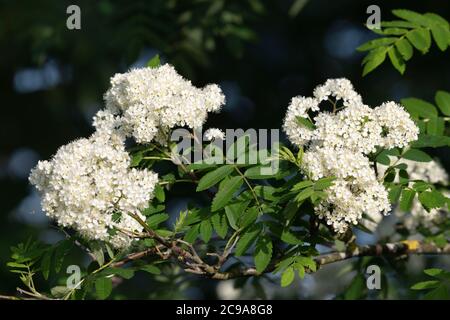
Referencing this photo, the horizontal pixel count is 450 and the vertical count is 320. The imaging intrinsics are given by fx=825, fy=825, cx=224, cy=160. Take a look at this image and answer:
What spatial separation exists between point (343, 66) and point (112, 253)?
553 centimetres

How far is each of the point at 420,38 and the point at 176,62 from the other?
2.70 metres

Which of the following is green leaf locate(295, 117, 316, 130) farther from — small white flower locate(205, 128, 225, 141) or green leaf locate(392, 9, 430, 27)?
green leaf locate(392, 9, 430, 27)

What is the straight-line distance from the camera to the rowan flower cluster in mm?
3049

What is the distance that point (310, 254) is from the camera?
3328 millimetres

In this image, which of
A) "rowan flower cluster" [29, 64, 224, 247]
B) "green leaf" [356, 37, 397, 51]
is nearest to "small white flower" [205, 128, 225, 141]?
"rowan flower cluster" [29, 64, 224, 247]

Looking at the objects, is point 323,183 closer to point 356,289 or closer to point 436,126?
point 436,126

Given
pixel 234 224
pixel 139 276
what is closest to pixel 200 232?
pixel 234 224

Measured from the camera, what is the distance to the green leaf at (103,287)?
331cm

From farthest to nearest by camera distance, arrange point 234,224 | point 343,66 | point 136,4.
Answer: point 343,66 < point 136,4 < point 234,224

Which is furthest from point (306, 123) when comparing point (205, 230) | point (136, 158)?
point (136, 158)

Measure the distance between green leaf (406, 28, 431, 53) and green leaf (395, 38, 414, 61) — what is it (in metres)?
0.03

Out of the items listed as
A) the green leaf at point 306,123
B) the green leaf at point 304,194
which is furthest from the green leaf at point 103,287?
the green leaf at point 306,123
